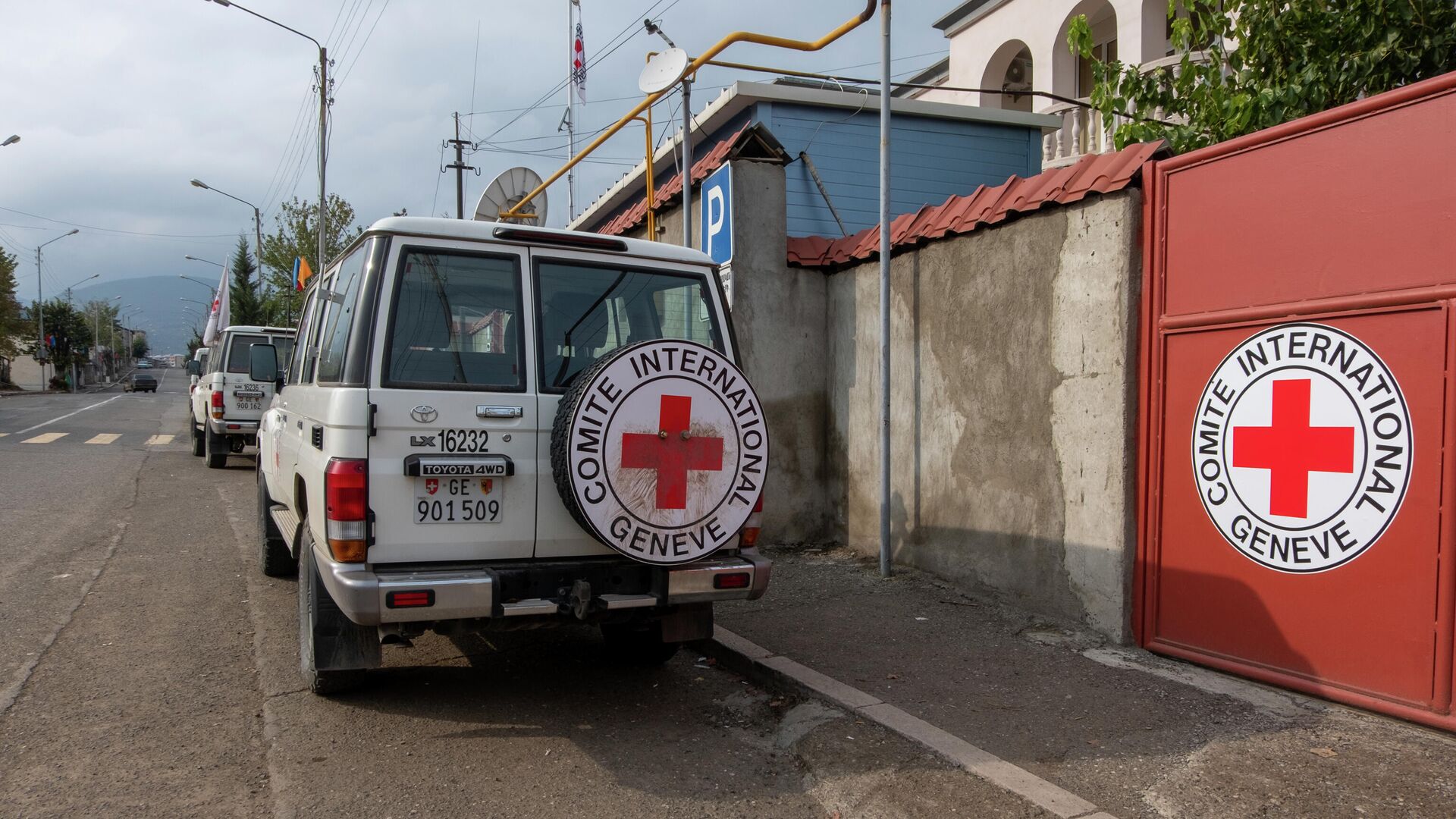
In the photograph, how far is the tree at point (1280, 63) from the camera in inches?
262

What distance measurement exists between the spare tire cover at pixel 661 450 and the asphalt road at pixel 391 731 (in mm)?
912

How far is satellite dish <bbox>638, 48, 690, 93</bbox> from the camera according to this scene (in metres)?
8.12

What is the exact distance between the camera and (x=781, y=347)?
8062 mm

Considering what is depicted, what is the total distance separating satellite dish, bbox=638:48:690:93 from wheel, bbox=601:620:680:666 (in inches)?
192

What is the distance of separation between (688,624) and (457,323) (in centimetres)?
173

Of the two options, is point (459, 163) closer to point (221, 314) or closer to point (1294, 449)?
point (221, 314)

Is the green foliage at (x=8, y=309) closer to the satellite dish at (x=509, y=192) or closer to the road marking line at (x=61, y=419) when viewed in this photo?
the road marking line at (x=61, y=419)

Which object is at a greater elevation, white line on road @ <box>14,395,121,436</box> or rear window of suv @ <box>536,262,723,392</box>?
rear window of suv @ <box>536,262,723,392</box>

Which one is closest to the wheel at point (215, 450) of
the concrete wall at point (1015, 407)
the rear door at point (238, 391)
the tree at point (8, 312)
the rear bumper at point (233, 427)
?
the rear bumper at point (233, 427)

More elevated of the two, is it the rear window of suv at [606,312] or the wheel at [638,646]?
the rear window of suv at [606,312]

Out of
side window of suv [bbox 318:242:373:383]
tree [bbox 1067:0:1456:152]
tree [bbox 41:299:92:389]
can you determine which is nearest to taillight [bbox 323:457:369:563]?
side window of suv [bbox 318:242:373:383]

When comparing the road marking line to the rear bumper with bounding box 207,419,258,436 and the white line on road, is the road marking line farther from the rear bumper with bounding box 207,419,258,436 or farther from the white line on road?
the rear bumper with bounding box 207,419,258,436

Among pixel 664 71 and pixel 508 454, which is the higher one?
pixel 664 71

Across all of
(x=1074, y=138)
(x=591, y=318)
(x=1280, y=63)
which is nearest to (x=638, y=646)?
(x=591, y=318)
